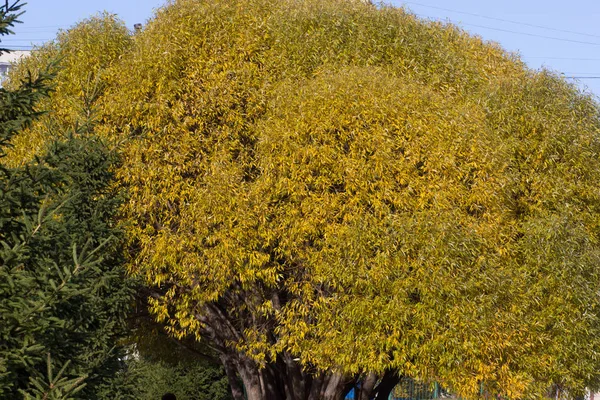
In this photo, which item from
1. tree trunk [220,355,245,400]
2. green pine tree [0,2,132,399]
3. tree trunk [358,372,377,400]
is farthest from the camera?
tree trunk [220,355,245,400]

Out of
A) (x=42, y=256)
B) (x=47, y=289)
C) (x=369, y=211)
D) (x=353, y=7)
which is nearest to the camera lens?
(x=47, y=289)

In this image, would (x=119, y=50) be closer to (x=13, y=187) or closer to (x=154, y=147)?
(x=154, y=147)

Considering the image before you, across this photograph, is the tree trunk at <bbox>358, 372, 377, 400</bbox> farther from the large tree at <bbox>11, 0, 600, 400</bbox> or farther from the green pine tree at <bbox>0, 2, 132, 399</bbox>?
the green pine tree at <bbox>0, 2, 132, 399</bbox>

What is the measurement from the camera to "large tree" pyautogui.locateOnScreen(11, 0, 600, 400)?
64.1ft

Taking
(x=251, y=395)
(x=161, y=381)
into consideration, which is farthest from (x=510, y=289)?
(x=161, y=381)

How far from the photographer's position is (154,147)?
21.6 metres

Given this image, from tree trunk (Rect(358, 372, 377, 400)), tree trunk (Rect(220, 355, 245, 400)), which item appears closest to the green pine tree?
tree trunk (Rect(358, 372, 377, 400))

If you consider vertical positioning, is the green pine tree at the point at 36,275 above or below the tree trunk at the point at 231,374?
above

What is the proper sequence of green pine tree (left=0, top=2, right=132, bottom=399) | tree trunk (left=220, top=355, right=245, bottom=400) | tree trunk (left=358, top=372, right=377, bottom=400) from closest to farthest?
green pine tree (left=0, top=2, right=132, bottom=399), tree trunk (left=358, top=372, right=377, bottom=400), tree trunk (left=220, top=355, right=245, bottom=400)

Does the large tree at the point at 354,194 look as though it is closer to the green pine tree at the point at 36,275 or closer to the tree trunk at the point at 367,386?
the tree trunk at the point at 367,386

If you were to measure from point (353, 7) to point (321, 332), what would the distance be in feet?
28.0

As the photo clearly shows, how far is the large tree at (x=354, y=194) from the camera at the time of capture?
64.1 feet

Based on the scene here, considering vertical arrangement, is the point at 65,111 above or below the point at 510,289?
above

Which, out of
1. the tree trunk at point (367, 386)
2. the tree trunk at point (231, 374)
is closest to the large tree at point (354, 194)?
the tree trunk at point (367, 386)
